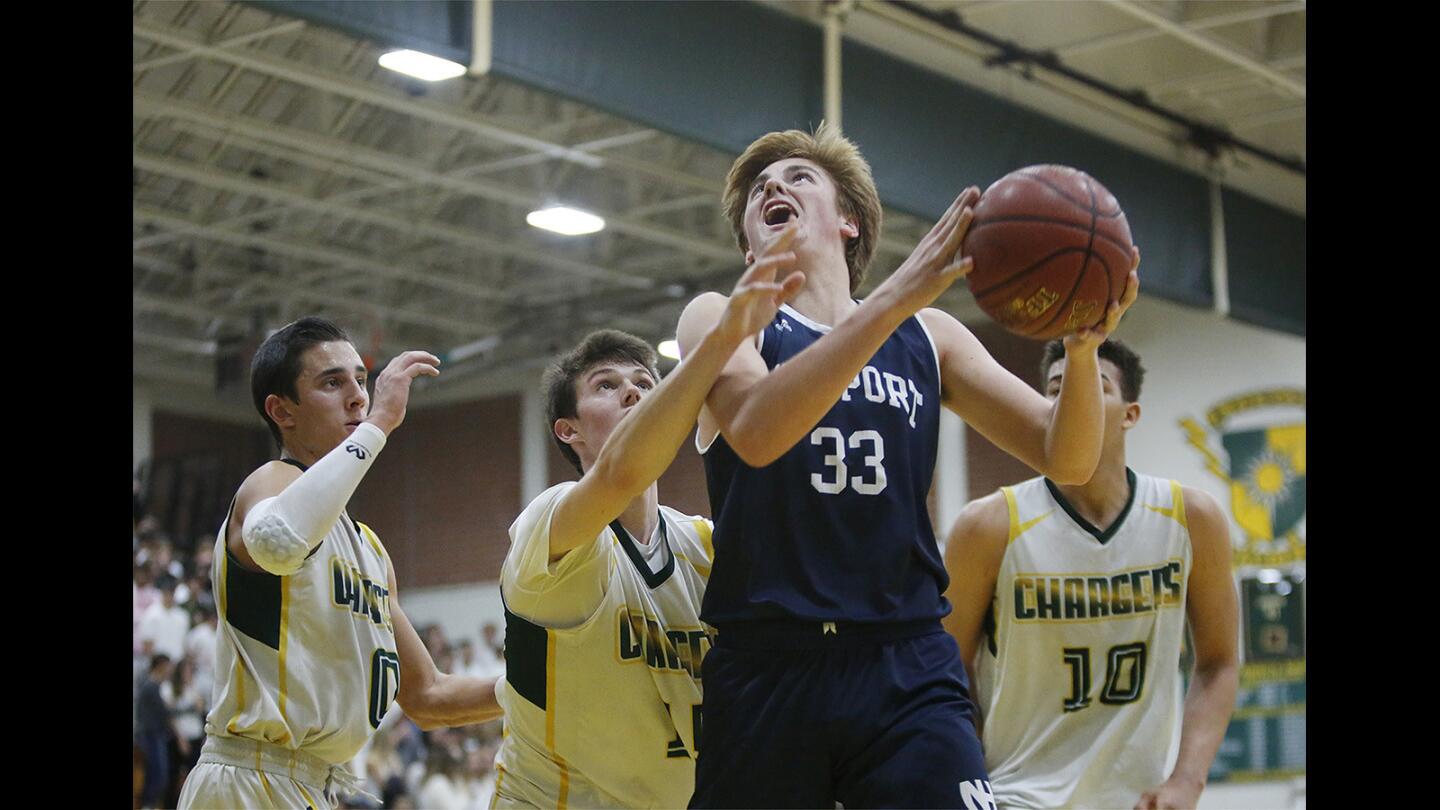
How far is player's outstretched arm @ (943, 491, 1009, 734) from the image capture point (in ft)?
17.2

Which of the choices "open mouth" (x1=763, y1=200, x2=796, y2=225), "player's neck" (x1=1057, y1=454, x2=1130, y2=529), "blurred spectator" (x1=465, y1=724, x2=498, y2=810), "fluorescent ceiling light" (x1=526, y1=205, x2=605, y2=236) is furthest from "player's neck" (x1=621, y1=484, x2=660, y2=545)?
"blurred spectator" (x1=465, y1=724, x2=498, y2=810)

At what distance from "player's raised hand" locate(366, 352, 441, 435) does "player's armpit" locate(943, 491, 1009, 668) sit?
1735 millimetres

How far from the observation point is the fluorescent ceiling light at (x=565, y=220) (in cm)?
1706

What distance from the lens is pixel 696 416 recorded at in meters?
3.52

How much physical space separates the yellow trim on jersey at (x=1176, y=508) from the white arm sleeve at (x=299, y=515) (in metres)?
2.48

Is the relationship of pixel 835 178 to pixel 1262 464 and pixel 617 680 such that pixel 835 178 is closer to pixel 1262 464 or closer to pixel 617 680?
pixel 617 680

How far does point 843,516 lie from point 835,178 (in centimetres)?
90

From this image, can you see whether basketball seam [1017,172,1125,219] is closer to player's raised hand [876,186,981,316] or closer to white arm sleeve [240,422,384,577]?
player's raised hand [876,186,981,316]

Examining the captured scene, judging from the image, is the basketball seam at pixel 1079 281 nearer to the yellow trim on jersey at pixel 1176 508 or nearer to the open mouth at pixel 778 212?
the open mouth at pixel 778 212

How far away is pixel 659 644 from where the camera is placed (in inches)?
172

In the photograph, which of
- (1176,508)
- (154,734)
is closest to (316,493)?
(1176,508)
